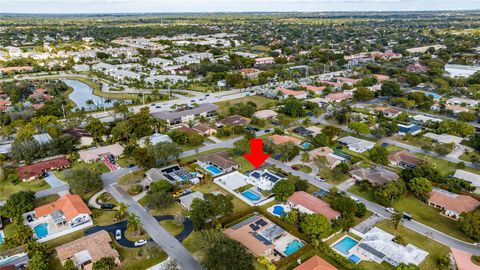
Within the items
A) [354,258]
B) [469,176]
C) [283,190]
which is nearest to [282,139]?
[283,190]

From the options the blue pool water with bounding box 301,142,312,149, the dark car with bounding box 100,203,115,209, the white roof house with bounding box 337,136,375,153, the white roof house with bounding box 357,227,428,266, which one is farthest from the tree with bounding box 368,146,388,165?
the dark car with bounding box 100,203,115,209

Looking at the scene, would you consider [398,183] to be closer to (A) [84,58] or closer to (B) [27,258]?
(B) [27,258]

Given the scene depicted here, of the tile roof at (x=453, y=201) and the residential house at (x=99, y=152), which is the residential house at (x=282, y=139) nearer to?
the tile roof at (x=453, y=201)

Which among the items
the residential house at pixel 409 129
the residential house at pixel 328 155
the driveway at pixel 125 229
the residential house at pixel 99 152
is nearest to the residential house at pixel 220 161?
the residential house at pixel 328 155

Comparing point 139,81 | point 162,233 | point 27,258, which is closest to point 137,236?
point 162,233

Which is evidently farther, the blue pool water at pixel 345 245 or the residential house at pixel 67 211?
the residential house at pixel 67 211

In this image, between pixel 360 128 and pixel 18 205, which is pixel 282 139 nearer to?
pixel 360 128
